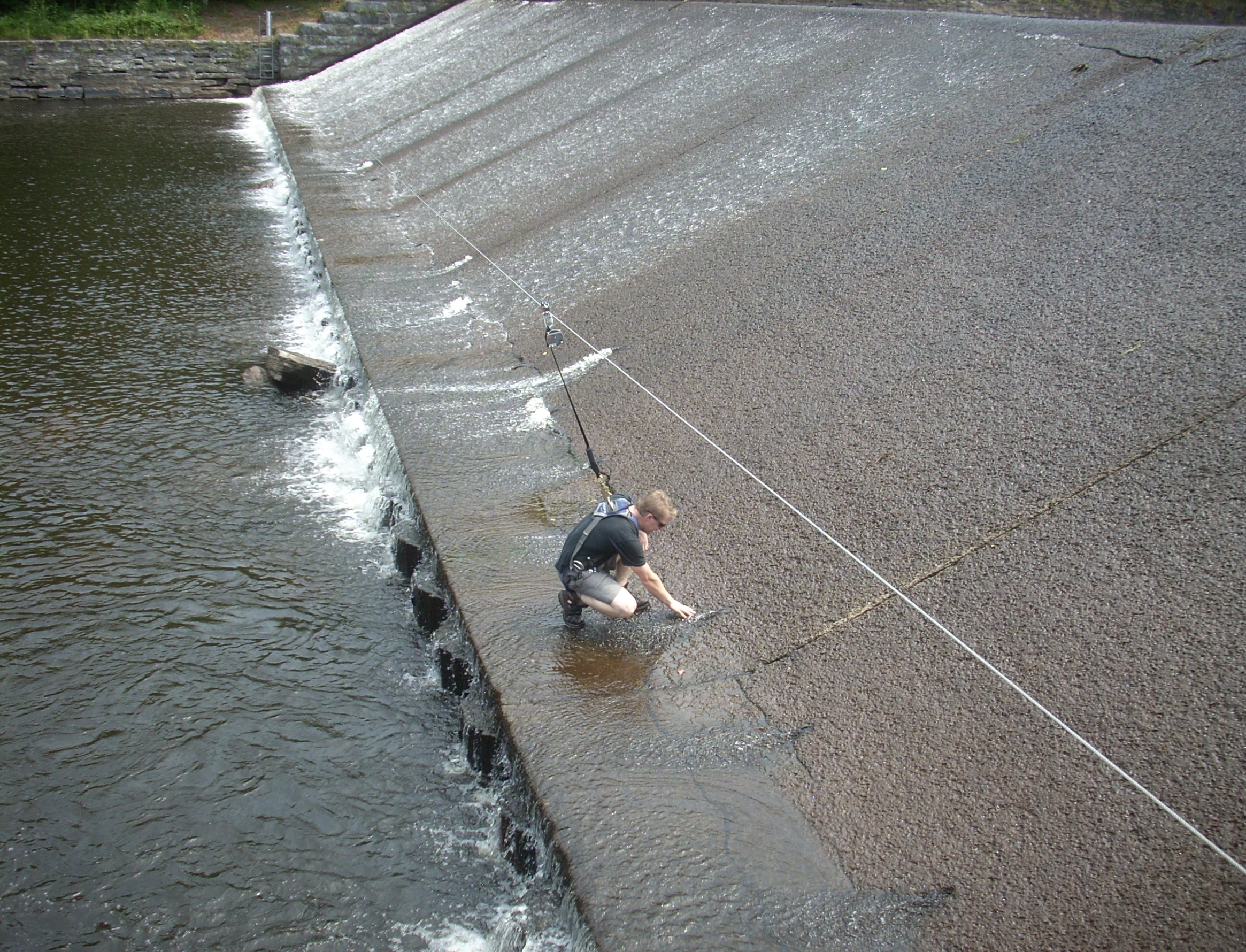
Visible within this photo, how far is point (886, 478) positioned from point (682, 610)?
1606 mm

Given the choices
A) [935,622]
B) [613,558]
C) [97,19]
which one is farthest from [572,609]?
[97,19]

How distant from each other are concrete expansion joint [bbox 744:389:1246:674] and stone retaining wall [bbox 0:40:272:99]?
2381cm

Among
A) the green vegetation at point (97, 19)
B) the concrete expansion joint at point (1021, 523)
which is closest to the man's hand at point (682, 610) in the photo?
the concrete expansion joint at point (1021, 523)

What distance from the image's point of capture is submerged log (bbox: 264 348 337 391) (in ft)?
Answer: 29.0

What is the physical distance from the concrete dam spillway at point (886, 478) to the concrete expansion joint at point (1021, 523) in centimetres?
2

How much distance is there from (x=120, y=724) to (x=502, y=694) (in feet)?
7.03

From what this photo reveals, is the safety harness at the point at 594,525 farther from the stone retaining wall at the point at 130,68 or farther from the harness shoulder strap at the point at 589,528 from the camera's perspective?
the stone retaining wall at the point at 130,68

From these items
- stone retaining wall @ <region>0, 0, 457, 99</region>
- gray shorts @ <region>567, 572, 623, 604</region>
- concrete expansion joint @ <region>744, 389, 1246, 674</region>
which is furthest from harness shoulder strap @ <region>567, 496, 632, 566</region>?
stone retaining wall @ <region>0, 0, 457, 99</region>

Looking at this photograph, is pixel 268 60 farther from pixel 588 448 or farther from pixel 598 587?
pixel 598 587

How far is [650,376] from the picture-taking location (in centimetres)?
768

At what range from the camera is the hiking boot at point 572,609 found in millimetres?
5094

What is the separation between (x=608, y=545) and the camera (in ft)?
16.2

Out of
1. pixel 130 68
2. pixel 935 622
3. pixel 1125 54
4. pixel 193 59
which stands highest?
pixel 193 59

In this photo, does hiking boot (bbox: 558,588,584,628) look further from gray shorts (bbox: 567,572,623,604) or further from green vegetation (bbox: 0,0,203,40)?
green vegetation (bbox: 0,0,203,40)
